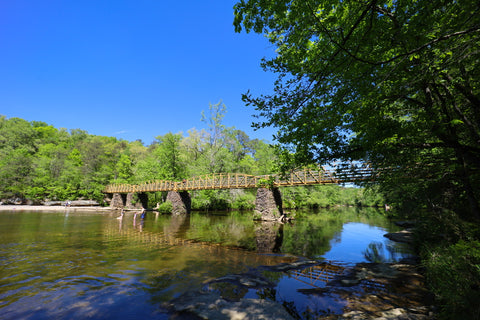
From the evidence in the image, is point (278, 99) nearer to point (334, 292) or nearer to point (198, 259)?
point (334, 292)

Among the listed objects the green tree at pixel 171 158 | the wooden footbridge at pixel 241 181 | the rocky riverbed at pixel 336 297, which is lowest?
the rocky riverbed at pixel 336 297

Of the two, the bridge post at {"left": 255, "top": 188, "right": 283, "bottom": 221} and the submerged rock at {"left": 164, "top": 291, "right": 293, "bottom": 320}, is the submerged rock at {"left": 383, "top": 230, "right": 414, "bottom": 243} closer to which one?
the bridge post at {"left": 255, "top": 188, "right": 283, "bottom": 221}

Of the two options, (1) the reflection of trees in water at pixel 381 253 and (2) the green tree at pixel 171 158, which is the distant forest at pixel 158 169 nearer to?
(2) the green tree at pixel 171 158

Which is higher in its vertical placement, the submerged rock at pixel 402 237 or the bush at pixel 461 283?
the bush at pixel 461 283

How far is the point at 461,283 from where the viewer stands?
12.6ft

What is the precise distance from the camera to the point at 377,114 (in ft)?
14.8

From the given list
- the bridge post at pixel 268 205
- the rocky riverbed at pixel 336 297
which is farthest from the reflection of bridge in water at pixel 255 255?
the bridge post at pixel 268 205

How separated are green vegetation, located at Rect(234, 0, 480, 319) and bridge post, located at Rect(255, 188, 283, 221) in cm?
1514

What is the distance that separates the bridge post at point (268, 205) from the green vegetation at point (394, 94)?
1514 cm

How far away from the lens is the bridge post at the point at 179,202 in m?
29.0

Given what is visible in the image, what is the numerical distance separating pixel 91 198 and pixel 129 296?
47.6 metres

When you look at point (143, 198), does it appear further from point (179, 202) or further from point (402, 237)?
point (402, 237)

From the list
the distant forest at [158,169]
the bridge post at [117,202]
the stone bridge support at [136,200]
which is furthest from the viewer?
the bridge post at [117,202]

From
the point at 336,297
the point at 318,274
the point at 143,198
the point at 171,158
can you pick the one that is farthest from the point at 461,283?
the point at 143,198
